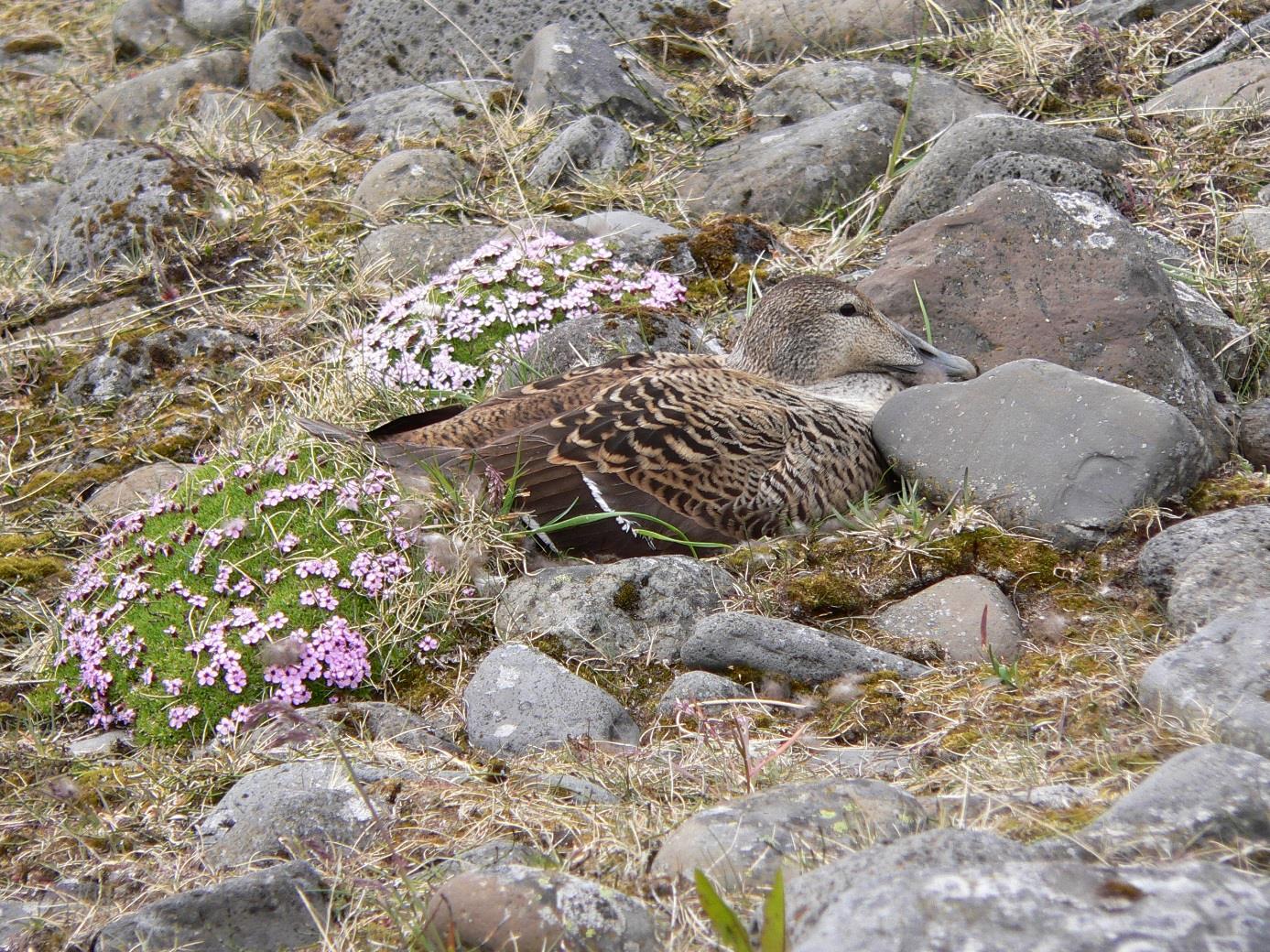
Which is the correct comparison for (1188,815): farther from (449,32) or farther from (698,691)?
(449,32)

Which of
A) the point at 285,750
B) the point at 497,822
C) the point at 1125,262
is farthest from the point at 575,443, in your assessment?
the point at 1125,262

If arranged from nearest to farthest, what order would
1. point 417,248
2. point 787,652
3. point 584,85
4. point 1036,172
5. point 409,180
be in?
point 787,652
point 1036,172
point 417,248
point 409,180
point 584,85

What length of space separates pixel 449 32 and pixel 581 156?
194cm

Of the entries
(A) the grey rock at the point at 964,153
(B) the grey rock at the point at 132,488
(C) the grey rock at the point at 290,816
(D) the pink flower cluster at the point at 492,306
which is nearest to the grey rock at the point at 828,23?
(A) the grey rock at the point at 964,153

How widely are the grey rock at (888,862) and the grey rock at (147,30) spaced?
956 centimetres

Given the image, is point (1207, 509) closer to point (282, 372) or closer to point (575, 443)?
point (575, 443)

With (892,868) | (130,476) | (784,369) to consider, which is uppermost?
(892,868)

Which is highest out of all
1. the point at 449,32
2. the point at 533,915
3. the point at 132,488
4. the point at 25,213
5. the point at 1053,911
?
the point at 1053,911

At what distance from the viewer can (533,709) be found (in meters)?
3.63

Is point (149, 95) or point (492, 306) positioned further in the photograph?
point (149, 95)

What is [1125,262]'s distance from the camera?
4.98 m

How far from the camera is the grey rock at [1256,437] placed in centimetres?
468

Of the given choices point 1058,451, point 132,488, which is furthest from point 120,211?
point 1058,451

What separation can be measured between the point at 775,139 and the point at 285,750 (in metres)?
4.68
